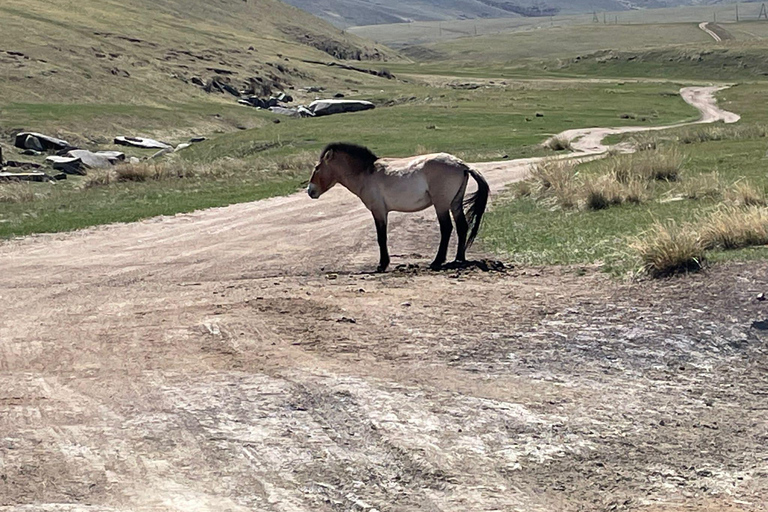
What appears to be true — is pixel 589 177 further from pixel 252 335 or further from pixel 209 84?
pixel 209 84

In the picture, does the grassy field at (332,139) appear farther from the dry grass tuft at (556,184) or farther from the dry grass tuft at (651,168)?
the dry grass tuft at (651,168)

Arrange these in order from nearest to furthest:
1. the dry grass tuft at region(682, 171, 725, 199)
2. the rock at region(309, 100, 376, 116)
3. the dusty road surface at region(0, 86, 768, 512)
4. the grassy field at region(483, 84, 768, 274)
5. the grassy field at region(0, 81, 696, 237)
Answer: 1. the dusty road surface at region(0, 86, 768, 512)
2. the grassy field at region(483, 84, 768, 274)
3. the dry grass tuft at region(682, 171, 725, 199)
4. the grassy field at region(0, 81, 696, 237)
5. the rock at region(309, 100, 376, 116)

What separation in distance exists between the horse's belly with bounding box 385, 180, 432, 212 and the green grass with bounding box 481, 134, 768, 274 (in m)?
1.72

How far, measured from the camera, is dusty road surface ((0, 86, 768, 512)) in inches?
258

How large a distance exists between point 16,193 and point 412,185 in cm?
1584

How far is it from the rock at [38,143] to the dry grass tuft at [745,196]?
29824 mm

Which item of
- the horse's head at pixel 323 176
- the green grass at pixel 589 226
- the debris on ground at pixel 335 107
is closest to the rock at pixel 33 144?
the green grass at pixel 589 226

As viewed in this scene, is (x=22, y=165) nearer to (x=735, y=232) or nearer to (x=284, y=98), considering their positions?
(x=735, y=232)

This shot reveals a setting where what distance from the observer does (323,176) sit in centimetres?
1555

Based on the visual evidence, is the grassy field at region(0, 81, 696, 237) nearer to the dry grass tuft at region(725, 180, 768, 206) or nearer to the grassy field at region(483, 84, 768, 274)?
the grassy field at region(483, 84, 768, 274)

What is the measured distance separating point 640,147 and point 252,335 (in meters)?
27.7

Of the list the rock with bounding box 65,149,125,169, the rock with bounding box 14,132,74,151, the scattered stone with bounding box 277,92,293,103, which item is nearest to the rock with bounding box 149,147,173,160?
the rock with bounding box 65,149,125,169

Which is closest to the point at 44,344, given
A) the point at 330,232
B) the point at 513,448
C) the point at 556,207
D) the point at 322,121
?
the point at 513,448

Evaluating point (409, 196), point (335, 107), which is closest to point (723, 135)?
point (409, 196)
